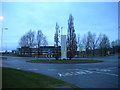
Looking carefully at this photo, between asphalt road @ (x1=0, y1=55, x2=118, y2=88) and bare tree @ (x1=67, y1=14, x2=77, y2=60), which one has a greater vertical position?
bare tree @ (x1=67, y1=14, x2=77, y2=60)

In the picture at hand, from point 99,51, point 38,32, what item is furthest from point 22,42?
point 99,51

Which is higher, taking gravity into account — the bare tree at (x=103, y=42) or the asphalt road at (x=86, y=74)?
the bare tree at (x=103, y=42)

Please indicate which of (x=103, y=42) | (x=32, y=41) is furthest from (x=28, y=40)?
(x=103, y=42)

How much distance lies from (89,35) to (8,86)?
6654 centimetres

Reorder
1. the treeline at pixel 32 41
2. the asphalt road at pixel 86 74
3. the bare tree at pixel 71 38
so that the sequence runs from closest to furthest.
Answer: the asphalt road at pixel 86 74 → the bare tree at pixel 71 38 → the treeline at pixel 32 41

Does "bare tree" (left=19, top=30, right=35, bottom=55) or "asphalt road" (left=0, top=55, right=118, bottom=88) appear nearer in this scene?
"asphalt road" (left=0, top=55, right=118, bottom=88)

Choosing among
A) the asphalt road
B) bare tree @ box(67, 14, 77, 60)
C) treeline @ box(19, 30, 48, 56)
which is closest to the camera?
the asphalt road

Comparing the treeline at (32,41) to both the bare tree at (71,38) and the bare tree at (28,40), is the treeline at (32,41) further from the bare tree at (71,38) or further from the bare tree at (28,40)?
the bare tree at (71,38)

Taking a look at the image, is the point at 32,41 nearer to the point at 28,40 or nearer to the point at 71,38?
the point at 28,40

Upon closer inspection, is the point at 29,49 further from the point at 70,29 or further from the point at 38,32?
the point at 70,29

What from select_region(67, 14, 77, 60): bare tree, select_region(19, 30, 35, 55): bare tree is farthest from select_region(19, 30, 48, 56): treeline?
select_region(67, 14, 77, 60): bare tree

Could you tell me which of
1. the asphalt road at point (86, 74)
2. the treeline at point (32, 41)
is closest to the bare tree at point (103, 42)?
the treeline at point (32, 41)

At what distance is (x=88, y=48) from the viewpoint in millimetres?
70375

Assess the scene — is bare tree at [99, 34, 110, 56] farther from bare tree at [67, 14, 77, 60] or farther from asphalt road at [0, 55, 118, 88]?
asphalt road at [0, 55, 118, 88]
